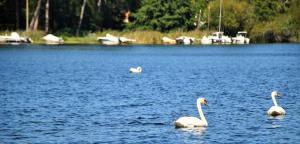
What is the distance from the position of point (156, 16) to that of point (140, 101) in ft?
298

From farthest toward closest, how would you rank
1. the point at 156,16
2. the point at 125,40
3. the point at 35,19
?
1. the point at 156,16
2. the point at 125,40
3. the point at 35,19

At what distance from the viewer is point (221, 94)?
4469 centimetres

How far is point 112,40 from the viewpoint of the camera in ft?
385

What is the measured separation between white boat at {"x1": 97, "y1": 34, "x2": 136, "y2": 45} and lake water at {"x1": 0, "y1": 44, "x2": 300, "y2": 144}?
3395 cm

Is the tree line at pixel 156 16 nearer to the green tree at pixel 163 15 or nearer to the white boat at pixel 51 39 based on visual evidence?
the green tree at pixel 163 15

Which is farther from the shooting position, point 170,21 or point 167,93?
point 170,21

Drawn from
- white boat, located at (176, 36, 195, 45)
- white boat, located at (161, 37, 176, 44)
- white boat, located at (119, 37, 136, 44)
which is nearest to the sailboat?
white boat, located at (176, 36, 195, 45)

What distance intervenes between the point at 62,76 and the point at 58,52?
36514mm

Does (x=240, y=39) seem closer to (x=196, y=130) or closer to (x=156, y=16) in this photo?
(x=156, y=16)

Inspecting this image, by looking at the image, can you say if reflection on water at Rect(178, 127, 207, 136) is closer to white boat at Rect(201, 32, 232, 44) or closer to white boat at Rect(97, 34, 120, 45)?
white boat at Rect(97, 34, 120, 45)

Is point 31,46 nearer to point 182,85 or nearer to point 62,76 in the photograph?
point 62,76

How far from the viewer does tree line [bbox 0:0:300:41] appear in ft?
382

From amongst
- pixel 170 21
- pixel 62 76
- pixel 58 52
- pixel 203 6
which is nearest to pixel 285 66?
pixel 62 76

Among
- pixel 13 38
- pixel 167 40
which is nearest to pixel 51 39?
pixel 13 38
